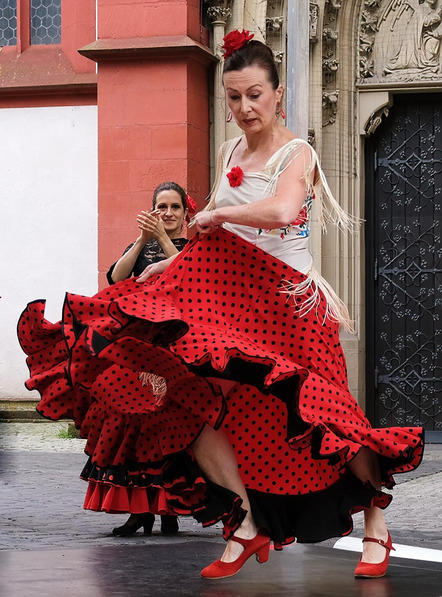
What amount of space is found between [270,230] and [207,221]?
0.28 metres

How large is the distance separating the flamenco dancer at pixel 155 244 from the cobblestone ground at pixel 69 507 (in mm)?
83

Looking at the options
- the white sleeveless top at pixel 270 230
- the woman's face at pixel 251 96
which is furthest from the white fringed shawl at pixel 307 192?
the woman's face at pixel 251 96

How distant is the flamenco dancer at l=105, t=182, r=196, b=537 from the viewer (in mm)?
5898

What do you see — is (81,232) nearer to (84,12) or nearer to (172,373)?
(84,12)

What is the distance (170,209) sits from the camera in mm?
6336

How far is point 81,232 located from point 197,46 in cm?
265

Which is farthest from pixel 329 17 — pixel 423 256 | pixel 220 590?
pixel 220 590

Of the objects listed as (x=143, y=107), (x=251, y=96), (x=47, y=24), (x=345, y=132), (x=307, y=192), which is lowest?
(x=307, y=192)

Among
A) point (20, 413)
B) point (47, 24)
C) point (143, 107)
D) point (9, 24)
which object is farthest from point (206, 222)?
point (9, 24)

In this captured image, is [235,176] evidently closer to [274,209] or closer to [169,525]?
[274,209]

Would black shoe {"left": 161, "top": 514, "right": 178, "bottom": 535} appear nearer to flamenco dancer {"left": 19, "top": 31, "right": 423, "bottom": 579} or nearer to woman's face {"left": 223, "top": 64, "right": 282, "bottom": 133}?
flamenco dancer {"left": 19, "top": 31, "right": 423, "bottom": 579}

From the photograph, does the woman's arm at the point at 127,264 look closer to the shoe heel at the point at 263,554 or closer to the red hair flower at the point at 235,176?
the red hair flower at the point at 235,176

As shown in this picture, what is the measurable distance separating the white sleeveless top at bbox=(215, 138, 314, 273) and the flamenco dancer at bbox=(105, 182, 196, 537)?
1.29m

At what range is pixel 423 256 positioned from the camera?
1287cm
